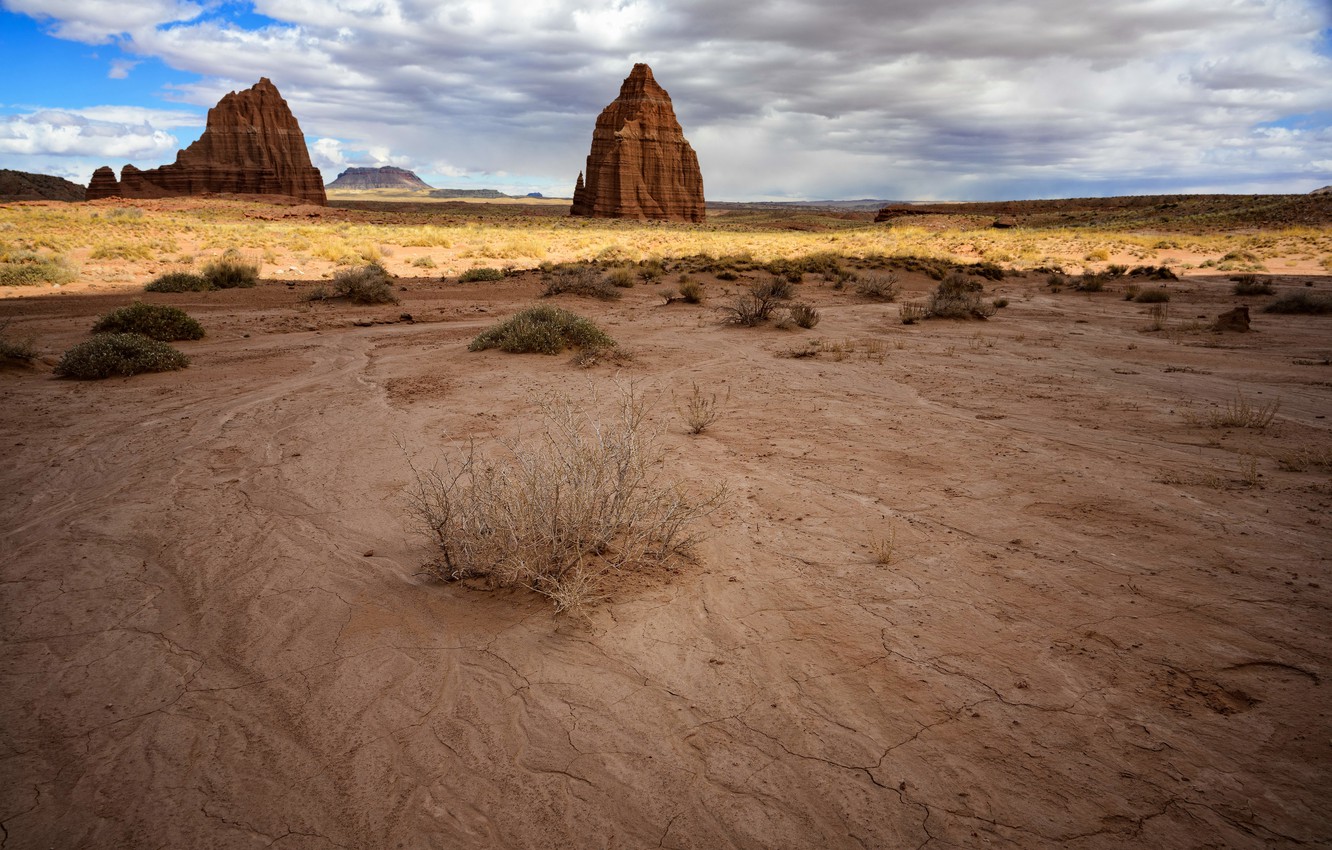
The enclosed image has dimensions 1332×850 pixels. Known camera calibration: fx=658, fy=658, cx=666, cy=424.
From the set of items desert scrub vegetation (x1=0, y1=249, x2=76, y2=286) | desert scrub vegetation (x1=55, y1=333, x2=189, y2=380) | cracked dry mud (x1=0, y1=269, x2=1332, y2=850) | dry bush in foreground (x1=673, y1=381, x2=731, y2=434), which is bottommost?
cracked dry mud (x1=0, y1=269, x2=1332, y2=850)

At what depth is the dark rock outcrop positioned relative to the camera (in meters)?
12.4

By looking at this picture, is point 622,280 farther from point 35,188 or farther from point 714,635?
point 35,188

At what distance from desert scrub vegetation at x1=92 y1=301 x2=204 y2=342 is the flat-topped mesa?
70.6 metres

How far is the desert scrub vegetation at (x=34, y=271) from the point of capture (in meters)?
16.7

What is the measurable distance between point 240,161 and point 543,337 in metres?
93.7

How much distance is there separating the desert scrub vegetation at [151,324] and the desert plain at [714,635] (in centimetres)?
303

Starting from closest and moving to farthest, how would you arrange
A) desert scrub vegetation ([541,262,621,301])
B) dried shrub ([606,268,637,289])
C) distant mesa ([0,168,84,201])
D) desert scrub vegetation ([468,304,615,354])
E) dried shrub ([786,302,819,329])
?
desert scrub vegetation ([468,304,615,354]), dried shrub ([786,302,819,329]), desert scrub vegetation ([541,262,621,301]), dried shrub ([606,268,637,289]), distant mesa ([0,168,84,201])

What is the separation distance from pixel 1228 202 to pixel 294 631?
243 ft

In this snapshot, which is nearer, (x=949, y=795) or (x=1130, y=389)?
(x=949, y=795)

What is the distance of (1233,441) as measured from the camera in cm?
630

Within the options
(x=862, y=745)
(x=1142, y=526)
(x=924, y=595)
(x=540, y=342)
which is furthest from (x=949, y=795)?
(x=540, y=342)

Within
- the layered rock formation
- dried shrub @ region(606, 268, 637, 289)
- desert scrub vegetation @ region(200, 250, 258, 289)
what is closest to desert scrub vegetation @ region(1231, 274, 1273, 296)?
dried shrub @ region(606, 268, 637, 289)

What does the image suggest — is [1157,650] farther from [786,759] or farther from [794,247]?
[794,247]

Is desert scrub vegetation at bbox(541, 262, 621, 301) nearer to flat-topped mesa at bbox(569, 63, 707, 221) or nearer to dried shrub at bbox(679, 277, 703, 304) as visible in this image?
dried shrub at bbox(679, 277, 703, 304)
